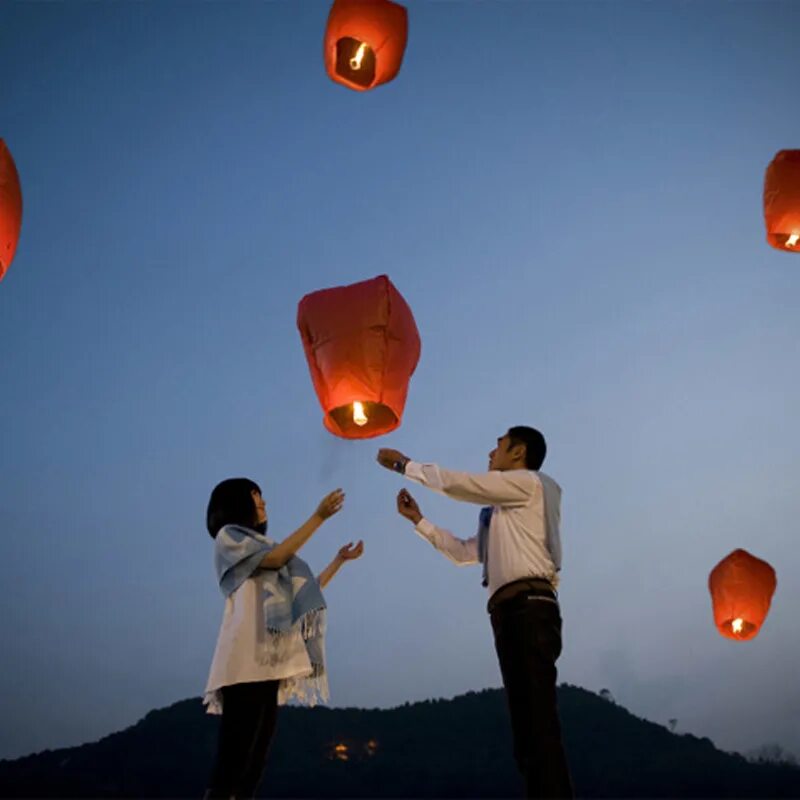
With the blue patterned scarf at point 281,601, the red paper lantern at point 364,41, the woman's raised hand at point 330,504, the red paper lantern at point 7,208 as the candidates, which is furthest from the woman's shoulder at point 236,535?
the red paper lantern at point 364,41

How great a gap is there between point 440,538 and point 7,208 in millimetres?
2297

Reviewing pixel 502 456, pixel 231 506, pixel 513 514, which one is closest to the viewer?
pixel 231 506

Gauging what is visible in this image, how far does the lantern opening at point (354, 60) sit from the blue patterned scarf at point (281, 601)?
251 cm

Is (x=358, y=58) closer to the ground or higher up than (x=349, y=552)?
higher up

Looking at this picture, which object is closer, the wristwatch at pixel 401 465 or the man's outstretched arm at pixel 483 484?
the man's outstretched arm at pixel 483 484

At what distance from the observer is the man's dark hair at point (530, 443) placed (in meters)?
3.86

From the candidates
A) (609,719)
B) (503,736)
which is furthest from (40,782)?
(609,719)

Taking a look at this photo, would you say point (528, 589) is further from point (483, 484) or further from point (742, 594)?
point (742, 594)

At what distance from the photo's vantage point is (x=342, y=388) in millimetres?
3678

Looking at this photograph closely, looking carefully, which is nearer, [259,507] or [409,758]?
[259,507]

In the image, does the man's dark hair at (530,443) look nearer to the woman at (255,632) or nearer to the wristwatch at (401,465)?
the wristwatch at (401,465)

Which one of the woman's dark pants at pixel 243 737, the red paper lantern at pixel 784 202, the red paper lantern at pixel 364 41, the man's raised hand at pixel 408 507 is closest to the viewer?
the woman's dark pants at pixel 243 737

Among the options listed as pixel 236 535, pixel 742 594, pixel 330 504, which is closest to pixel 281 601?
pixel 236 535

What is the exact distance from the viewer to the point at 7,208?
12.8ft
